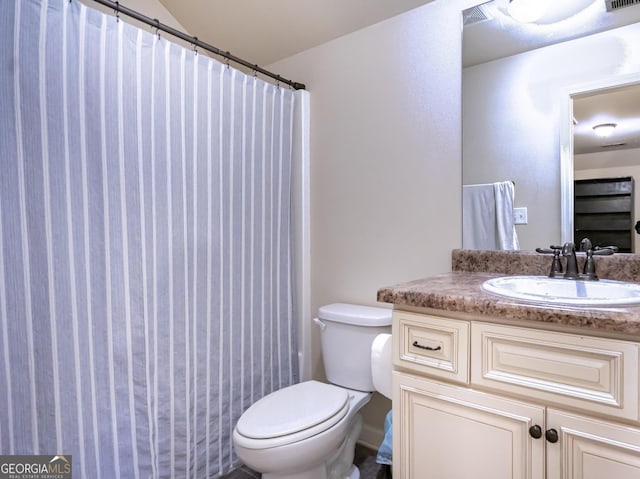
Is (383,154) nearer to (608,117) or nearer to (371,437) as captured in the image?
(608,117)

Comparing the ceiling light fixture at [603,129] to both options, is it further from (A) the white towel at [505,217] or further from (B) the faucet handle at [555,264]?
(B) the faucet handle at [555,264]

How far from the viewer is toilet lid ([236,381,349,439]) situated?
1.24 metres

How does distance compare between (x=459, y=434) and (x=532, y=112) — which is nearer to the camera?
(x=459, y=434)

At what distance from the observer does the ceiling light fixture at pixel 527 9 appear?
1.38 metres

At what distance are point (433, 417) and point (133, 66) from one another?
158 cm

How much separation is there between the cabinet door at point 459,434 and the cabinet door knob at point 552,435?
0.05 ft

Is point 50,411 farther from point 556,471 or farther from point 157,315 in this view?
point 556,471

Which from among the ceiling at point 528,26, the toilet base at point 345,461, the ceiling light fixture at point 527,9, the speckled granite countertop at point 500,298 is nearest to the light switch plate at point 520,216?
the speckled granite countertop at point 500,298

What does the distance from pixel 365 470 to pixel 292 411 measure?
637mm

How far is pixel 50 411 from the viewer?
1172 mm

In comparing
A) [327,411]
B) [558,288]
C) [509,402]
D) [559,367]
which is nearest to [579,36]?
[558,288]

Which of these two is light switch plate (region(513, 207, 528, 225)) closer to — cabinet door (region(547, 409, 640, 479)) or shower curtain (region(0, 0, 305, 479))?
cabinet door (region(547, 409, 640, 479))

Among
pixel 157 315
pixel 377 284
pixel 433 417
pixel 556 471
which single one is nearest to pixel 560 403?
pixel 556 471

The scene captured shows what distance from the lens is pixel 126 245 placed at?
4.39 feet
